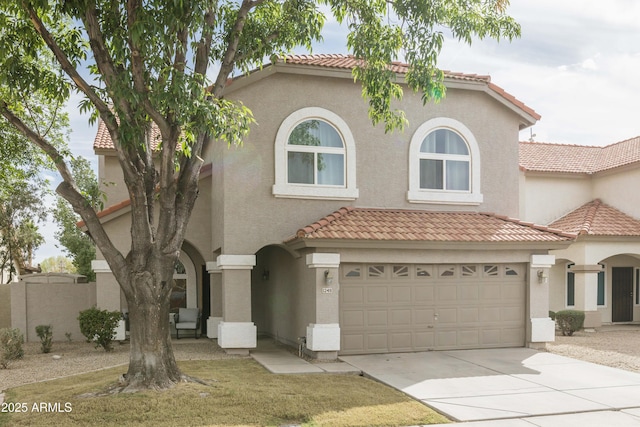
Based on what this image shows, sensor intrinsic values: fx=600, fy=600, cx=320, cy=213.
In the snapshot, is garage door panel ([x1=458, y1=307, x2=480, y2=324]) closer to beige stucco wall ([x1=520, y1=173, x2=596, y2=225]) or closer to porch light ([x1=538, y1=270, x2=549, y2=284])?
porch light ([x1=538, y1=270, x2=549, y2=284])

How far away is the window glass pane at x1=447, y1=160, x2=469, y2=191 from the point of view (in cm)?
1684

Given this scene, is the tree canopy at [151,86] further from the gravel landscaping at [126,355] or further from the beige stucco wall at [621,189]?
the beige stucco wall at [621,189]

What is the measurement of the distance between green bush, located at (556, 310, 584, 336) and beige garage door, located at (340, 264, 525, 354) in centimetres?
391

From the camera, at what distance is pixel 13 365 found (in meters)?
14.1

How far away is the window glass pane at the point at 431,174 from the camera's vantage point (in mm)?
16625

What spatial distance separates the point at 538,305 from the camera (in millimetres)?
16047

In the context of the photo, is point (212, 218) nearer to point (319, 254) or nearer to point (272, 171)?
point (272, 171)

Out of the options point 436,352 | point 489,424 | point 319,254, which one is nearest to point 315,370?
point 319,254

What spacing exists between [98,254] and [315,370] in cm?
813

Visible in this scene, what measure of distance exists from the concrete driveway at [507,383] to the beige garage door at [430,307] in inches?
16.4

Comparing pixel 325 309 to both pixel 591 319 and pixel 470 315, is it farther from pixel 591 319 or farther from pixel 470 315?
pixel 591 319

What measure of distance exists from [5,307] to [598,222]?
A: 21.5 metres

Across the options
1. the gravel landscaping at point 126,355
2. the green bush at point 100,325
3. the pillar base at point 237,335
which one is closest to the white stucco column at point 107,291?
the gravel landscaping at point 126,355

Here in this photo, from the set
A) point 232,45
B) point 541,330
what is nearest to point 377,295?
point 541,330
